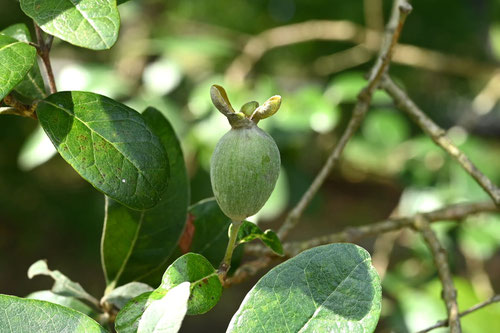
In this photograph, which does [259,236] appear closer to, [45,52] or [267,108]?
[267,108]

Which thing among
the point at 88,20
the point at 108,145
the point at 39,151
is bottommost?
the point at 39,151

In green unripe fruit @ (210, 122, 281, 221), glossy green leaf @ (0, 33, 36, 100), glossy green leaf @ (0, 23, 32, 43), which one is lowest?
green unripe fruit @ (210, 122, 281, 221)

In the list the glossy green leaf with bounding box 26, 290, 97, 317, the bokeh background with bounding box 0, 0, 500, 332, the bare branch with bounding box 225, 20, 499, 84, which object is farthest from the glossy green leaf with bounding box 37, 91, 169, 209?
the bare branch with bounding box 225, 20, 499, 84

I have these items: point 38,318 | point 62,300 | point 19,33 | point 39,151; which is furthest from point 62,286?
point 39,151

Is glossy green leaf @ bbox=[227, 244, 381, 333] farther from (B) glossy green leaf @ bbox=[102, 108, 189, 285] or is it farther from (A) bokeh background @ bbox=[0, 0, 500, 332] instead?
(A) bokeh background @ bbox=[0, 0, 500, 332]

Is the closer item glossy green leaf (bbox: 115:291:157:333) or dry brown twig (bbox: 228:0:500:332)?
glossy green leaf (bbox: 115:291:157:333)

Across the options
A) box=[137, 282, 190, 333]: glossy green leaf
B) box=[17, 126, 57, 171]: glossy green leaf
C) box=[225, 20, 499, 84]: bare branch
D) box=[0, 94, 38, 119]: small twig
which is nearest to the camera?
box=[137, 282, 190, 333]: glossy green leaf
